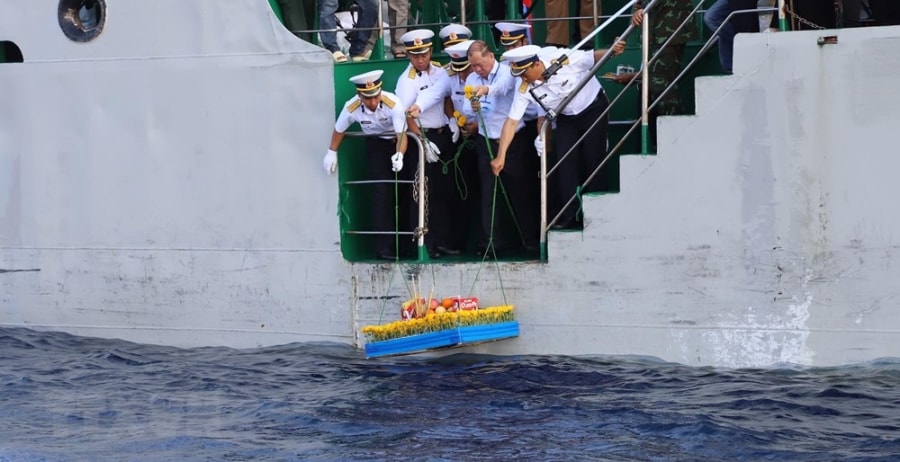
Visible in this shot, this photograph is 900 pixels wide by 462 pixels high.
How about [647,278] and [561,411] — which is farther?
[647,278]

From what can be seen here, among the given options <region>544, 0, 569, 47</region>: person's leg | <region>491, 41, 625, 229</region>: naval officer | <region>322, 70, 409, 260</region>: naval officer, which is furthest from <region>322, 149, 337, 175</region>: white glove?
<region>544, 0, 569, 47</region>: person's leg

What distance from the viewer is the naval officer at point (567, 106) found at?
9.57 meters

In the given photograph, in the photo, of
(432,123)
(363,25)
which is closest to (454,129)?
(432,123)

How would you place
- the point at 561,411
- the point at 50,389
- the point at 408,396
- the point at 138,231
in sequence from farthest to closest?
the point at 138,231 < the point at 50,389 < the point at 408,396 < the point at 561,411

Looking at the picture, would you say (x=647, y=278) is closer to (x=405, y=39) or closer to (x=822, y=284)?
(x=822, y=284)

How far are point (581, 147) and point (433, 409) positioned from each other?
2.41m

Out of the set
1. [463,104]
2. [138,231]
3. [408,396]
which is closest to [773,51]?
[463,104]

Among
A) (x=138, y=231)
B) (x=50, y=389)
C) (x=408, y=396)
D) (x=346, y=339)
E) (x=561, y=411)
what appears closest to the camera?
(x=561, y=411)

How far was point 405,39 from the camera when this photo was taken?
10109 mm

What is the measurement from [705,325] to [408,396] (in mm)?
1980

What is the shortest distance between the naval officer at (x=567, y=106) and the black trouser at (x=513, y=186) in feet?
0.72

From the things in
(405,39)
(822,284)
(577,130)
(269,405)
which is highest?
(405,39)

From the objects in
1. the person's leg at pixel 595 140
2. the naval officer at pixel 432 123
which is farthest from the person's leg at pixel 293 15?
the person's leg at pixel 595 140

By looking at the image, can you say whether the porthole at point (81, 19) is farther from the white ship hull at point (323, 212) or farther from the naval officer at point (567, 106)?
the naval officer at point (567, 106)
